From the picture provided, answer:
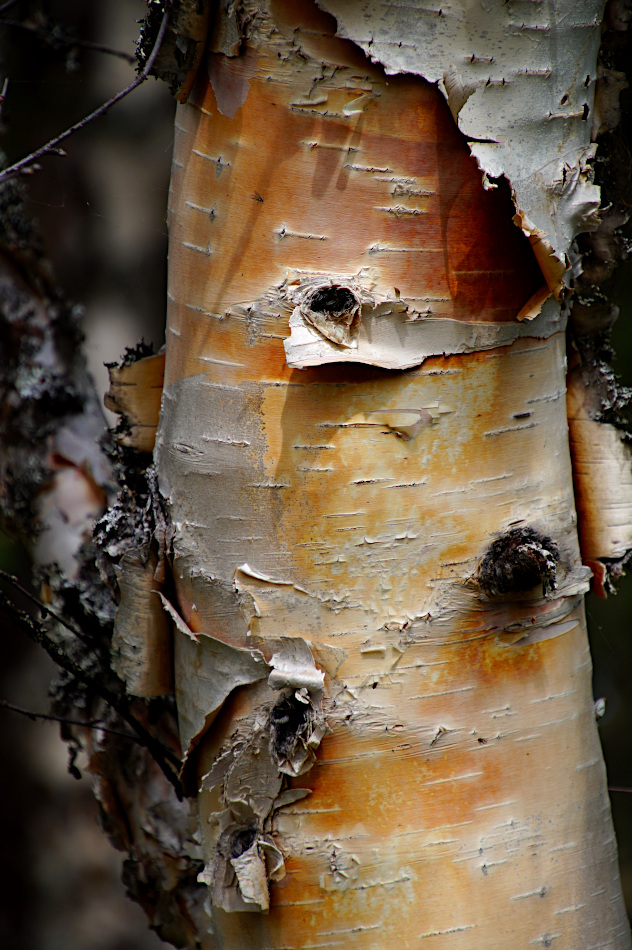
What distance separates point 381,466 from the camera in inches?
27.0

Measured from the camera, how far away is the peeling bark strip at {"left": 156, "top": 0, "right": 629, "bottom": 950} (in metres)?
0.66

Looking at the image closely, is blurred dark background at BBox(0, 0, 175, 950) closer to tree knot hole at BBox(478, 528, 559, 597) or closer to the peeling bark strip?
the peeling bark strip

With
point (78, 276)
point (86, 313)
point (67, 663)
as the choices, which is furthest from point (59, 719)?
point (78, 276)

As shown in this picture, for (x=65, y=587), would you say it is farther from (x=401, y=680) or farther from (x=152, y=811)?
(x=401, y=680)

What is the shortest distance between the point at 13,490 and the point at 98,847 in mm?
1701

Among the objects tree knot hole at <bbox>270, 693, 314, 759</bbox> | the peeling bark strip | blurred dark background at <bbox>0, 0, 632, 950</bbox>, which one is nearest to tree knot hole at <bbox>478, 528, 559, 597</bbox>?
the peeling bark strip

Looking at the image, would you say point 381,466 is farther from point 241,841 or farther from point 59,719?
point 59,719

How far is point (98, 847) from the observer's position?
252 cm

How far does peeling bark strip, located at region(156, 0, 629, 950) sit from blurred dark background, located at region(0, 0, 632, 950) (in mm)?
1169

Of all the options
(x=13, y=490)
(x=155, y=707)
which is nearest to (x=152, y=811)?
(x=155, y=707)

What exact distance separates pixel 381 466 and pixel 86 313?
167cm

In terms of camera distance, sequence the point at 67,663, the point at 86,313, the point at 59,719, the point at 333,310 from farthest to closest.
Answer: the point at 86,313, the point at 59,719, the point at 67,663, the point at 333,310

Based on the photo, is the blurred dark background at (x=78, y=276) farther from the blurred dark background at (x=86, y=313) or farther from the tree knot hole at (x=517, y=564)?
the tree knot hole at (x=517, y=564)

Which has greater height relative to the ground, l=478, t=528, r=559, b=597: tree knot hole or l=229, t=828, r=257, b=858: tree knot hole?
l=478, t=528, r=559, b=597: tree knot hole
